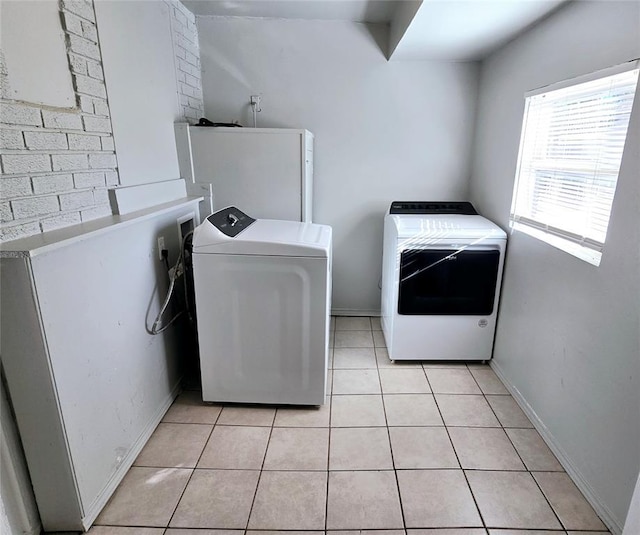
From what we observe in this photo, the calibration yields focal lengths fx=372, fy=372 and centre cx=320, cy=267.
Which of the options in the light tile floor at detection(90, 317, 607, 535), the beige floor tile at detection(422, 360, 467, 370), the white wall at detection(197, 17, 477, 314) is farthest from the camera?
the white wall at detection(197, 17, 477, 314)

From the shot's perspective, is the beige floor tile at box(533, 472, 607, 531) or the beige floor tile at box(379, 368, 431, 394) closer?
the beige floor tile at box(533, 472, 607, 531)

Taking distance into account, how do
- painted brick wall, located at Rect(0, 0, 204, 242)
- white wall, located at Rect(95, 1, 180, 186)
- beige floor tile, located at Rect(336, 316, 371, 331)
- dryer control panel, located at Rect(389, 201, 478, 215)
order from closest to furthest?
painted brick wall, located at Rect(0, 0, 204, 242) < white wall, located at Rect(95, 1, 180, 186) < dryer control panel, located at Rect(389, 201, 478, 215) < beige floor tile, located at Rect(336, 316, 371, 331)

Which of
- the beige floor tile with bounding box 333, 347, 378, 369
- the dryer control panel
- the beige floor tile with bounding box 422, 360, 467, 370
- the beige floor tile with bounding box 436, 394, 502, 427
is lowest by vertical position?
the beige floor tile with bounding box 422, 360, 467, 370

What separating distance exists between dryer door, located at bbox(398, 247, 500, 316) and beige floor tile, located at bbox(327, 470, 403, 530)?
1114mm

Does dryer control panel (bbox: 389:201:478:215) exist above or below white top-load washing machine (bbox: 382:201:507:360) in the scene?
above

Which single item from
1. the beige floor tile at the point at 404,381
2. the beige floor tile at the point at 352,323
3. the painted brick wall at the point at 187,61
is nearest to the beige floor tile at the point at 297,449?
the beige floor tile at the point at 404,381

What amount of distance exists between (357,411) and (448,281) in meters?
1.01

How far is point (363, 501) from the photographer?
155cm

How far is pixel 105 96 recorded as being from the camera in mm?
1625

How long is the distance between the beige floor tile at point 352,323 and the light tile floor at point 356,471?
83 cm

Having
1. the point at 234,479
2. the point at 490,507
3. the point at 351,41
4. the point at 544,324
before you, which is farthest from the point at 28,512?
the point at 351,41

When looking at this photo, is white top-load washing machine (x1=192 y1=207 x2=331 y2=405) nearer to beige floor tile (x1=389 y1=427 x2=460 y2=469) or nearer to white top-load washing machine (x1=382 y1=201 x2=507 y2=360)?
beige floor tile (x1=389 y1=427 x2=460 y2=469)

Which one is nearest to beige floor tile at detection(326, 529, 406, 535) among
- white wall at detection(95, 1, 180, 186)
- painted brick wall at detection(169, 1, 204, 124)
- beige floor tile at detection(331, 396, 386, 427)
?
beige floor tile at detection(331, 396, 386, 427)

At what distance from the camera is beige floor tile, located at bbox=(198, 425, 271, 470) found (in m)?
1.74
